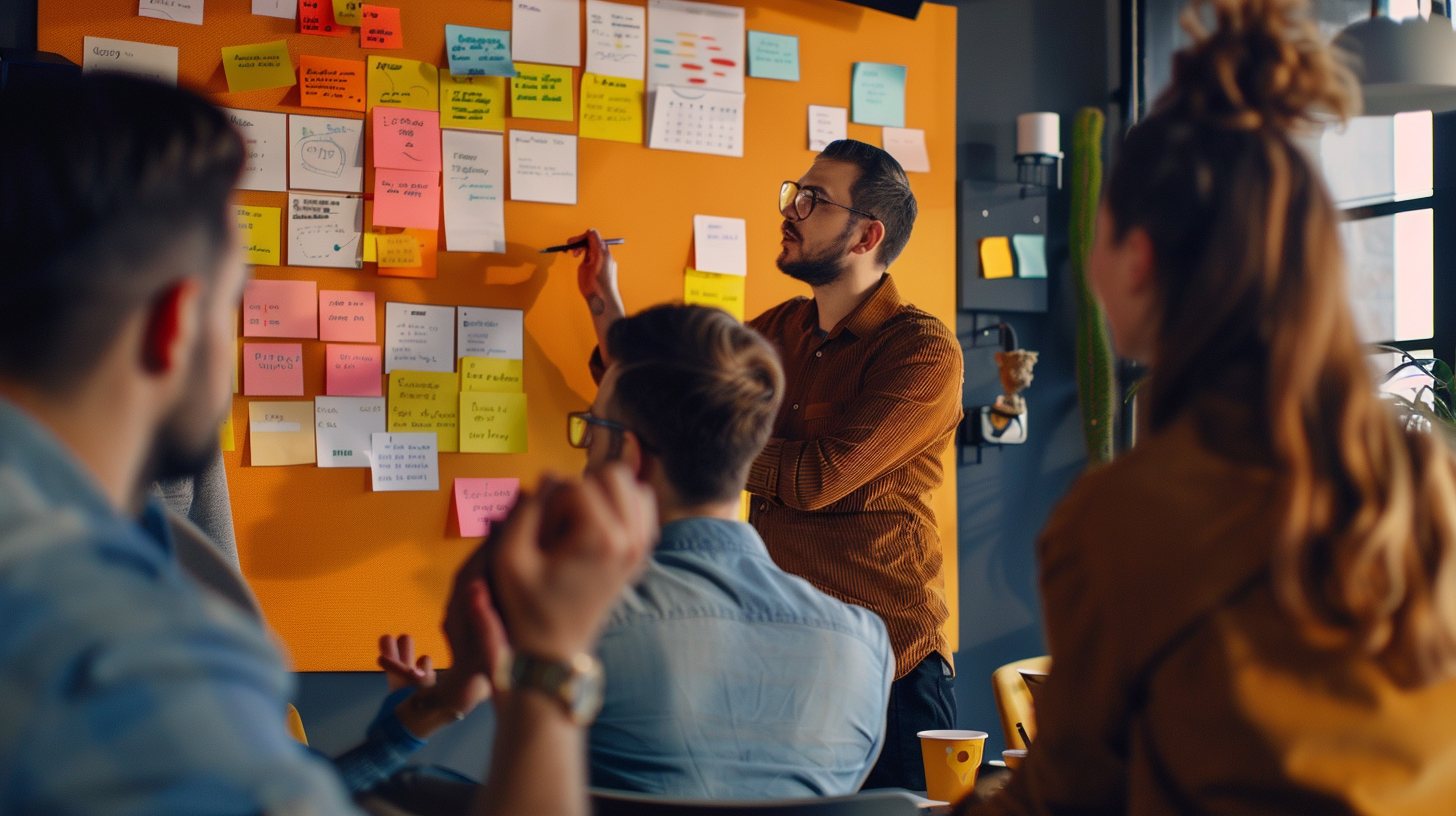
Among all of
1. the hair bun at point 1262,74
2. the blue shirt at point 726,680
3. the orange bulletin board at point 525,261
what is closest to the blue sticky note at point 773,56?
the orange bulletin board at point 525,261

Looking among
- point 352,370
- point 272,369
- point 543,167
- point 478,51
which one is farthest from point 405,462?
point 478,51

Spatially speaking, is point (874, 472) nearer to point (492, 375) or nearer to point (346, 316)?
point (492, 375)

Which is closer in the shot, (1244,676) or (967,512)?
(1244,676)

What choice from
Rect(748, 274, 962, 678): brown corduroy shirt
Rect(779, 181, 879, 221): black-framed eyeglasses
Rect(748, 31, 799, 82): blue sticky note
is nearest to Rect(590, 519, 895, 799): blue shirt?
Rect(748, 274, 962, 678): brown corduroy shirt

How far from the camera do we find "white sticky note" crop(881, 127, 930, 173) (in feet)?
10.2

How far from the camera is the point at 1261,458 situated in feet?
2.74

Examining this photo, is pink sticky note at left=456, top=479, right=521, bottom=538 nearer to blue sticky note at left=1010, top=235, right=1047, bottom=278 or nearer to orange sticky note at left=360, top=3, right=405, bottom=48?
orange sticky note at left=360, top=3, right=405, bottom=48

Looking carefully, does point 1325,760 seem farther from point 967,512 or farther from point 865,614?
point 967,512

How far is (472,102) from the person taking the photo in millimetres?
2723

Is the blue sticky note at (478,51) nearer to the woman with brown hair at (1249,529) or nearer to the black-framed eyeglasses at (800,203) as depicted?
the black-framed eyeglasses at (800,203)

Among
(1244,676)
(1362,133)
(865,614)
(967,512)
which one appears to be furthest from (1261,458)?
(1362,133)

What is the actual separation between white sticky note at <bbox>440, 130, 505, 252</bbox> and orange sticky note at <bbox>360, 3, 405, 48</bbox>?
243 mm

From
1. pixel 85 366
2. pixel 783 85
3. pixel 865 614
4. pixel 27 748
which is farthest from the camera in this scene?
pixel 783 85

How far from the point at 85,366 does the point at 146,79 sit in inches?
8.5
